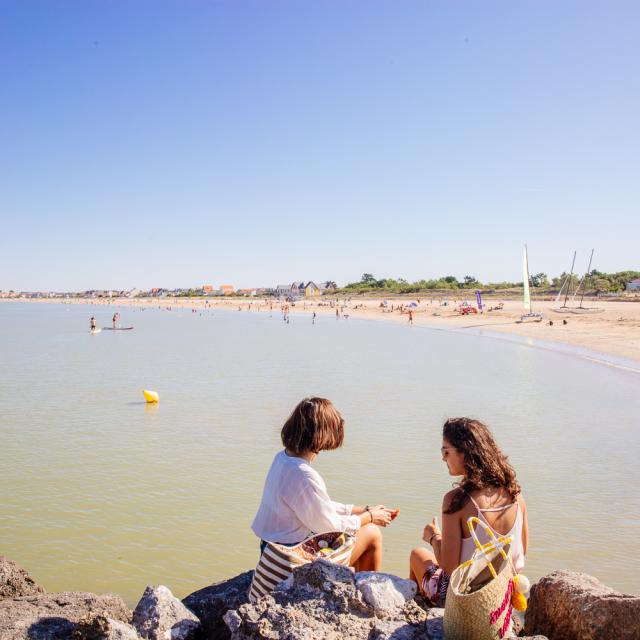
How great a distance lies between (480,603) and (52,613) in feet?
8.04

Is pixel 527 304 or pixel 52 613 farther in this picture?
pixel 527 304

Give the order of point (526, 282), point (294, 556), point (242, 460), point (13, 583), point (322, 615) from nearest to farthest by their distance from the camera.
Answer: point (322, 615)
point (294, 556)
point (13, 583)
point (242, 460)
point (526, 282)

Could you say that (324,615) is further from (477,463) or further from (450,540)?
(477,463)

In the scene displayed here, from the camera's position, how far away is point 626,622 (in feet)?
9.56

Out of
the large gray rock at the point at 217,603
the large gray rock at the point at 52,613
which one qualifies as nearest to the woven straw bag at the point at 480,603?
the large gray rock at the point at 217,603

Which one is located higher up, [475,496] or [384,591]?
[475,496]

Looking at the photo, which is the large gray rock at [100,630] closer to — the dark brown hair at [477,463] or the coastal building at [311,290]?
the dark brown hair at [477,463]

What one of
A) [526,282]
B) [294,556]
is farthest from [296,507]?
[526,282]

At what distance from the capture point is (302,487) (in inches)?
131

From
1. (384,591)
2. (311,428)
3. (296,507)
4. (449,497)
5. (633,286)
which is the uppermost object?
(633,286)

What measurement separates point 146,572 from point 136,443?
519 cm

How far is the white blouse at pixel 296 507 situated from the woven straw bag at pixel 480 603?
850mm

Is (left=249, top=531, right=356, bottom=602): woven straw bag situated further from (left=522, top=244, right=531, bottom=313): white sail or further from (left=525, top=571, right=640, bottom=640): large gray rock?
(left=522, top=244, right=531, bottom=313): white sail

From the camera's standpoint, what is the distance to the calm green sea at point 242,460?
19.2 ft
